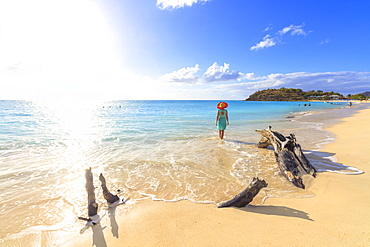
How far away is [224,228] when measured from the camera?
10.2 feet

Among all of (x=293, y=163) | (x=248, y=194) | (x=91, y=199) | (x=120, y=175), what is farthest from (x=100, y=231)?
(x=293, y=163)

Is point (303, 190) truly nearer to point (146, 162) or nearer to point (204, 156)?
point (204, 156)

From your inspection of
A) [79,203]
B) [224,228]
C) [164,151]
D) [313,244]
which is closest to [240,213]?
[224,228]

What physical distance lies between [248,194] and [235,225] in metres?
0.77

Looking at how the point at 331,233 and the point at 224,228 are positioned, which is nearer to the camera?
the point at 331,233

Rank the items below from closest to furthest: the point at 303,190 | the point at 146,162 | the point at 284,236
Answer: the point at 284,236 < the point at 303,190 < the point at 146,162

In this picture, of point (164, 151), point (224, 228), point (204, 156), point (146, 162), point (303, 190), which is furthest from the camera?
point (164, 151)

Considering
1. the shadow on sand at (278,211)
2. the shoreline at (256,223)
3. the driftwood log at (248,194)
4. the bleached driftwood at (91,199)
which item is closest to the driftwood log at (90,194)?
the bleached driftwood at (91,199)

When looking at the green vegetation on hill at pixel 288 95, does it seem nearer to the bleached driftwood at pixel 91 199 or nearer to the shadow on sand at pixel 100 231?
the shadow on sand at pixel 100 231

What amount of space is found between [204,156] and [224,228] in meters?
5.02

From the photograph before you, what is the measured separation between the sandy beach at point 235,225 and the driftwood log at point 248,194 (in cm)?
12

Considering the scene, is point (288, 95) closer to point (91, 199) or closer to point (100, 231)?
point (91, 199)

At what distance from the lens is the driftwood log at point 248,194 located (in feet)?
11.8

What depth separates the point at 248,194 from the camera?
3.69m
